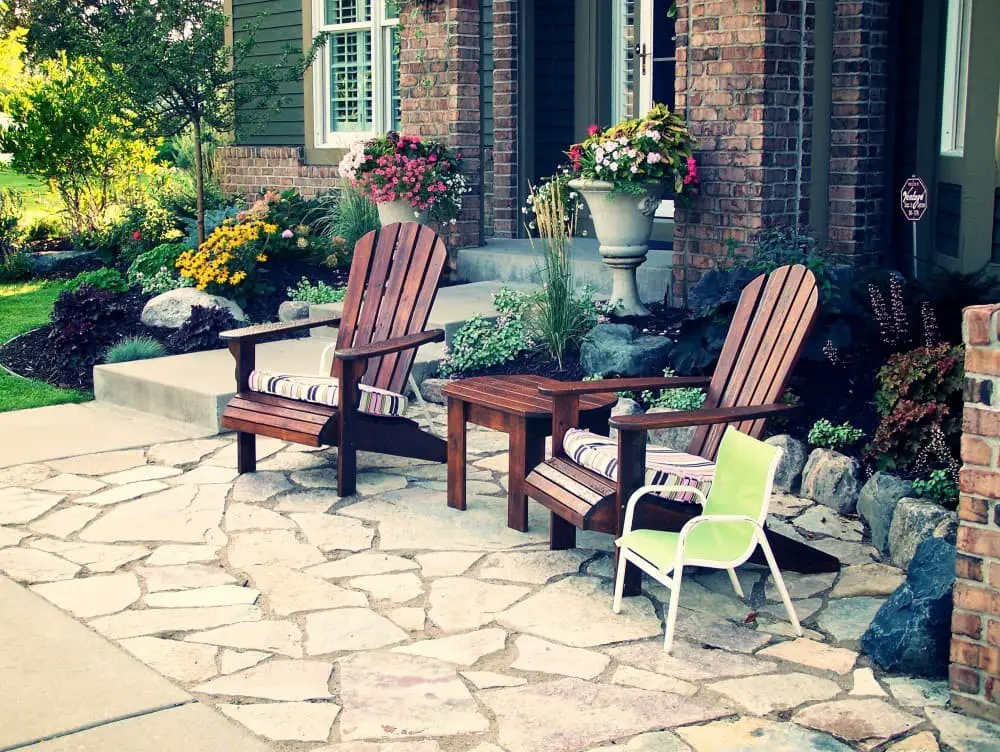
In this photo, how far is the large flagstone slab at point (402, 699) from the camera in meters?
3.04

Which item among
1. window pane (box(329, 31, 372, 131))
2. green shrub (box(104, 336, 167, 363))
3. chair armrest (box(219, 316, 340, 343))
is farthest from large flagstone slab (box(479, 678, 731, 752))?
window pane (box(329, 31, 372, 131))

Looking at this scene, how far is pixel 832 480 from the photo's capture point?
489cm

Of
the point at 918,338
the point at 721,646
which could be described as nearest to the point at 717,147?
the point at 918,338

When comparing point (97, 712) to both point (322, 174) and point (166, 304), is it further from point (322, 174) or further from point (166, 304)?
point (322, 174)

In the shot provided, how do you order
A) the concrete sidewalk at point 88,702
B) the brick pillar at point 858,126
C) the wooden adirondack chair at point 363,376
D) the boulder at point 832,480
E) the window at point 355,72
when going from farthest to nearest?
the window at point 355,72 → the brick pillar at point 858,126 → the wooden adirondack chair at point 363,376 → the boulder at point 832,480 → the concrete sidewalk at point 88,702

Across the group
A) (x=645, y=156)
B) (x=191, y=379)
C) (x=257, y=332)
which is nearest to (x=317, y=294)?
(x=191, y=379)

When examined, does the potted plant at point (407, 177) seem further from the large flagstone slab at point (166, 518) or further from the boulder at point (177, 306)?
the large flagstone slab at point (166, 518)

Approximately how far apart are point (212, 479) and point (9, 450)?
1.15 m

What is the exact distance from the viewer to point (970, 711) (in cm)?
309

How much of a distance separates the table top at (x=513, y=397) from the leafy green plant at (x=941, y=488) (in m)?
1.15

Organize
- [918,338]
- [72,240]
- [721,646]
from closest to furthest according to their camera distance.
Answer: [721,646]
[918,338]
[72,240]

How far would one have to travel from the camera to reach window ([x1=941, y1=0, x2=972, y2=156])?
6718 millimetres

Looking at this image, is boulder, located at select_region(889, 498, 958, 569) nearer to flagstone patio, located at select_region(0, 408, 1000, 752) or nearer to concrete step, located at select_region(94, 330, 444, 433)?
flagstone patio, located at select_region(0, 408, 1000, 752)

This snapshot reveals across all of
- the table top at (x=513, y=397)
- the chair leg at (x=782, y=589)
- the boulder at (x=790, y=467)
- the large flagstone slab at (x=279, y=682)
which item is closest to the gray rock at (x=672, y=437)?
the boulder at (x=790, y=467)
